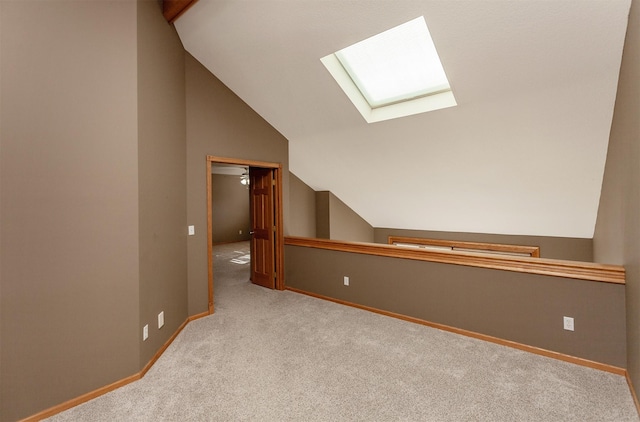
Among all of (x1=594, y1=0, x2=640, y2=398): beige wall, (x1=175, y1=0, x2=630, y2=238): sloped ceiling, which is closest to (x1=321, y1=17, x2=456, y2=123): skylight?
(x1=175, y1=0, x2=630, y2=238): sloped ceiling

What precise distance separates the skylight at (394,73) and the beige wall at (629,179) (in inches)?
48.7

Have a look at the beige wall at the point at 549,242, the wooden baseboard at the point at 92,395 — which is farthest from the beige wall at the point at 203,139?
the beige wall at the point at 549,242

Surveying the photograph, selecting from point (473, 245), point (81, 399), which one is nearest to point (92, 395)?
point (81, 399)

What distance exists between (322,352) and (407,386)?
2.57ft

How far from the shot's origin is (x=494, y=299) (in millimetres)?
2760

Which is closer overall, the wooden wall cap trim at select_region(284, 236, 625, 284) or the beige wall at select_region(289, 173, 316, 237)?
the wooden wall cap trim at select_region(284, 236, 625, 284)

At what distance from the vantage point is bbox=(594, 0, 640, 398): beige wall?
6.01 ft

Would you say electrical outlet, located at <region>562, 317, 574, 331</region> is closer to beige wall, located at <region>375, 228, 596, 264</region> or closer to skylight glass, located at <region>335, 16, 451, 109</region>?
skylight glass, located at <region>335, 16, 451, 109</region>

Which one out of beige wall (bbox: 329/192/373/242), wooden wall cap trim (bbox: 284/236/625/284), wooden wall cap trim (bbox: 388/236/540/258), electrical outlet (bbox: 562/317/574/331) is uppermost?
beige wall (bbox: 329/192/373/242)

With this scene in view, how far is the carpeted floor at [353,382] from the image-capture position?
186cm

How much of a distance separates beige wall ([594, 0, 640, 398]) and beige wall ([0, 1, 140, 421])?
335 centimetres

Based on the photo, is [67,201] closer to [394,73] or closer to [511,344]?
[394,73]

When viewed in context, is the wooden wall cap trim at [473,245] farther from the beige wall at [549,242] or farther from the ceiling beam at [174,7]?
the ceiling beam at [174,7]

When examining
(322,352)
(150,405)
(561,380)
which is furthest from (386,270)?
(150,405)
